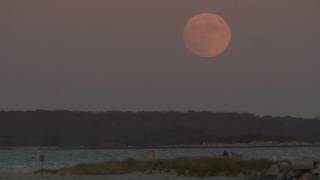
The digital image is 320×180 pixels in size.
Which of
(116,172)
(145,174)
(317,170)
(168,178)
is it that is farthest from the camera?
(116,172)

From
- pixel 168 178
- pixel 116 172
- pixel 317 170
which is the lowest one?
pixel 317 170

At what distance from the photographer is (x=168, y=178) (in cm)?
4400

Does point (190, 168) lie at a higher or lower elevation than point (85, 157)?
lower

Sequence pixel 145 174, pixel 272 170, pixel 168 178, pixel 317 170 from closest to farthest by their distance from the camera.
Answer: pixel 317 170, pixel 272 170, pixel 168 178, pixel 145 174

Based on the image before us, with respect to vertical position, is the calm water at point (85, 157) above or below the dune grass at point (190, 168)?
above

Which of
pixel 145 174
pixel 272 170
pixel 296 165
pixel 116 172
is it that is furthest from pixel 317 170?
pixel 116 172

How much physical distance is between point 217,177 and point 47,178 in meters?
9.11

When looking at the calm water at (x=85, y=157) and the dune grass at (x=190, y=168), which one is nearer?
the dune grass at (x=190, y=168)

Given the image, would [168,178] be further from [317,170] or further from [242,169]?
[317,170]

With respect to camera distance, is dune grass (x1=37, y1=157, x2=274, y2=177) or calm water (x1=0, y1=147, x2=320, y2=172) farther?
calm water (x1=0, y1=147, x2=320, y2=172)

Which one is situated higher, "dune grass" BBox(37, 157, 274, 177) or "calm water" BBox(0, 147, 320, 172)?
"calm water" BBox(0, 147, 320, 172)

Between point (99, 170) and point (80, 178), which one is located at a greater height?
point (99, 170)

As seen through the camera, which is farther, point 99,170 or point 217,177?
point 99,170

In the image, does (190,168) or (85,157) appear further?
(85,157)
